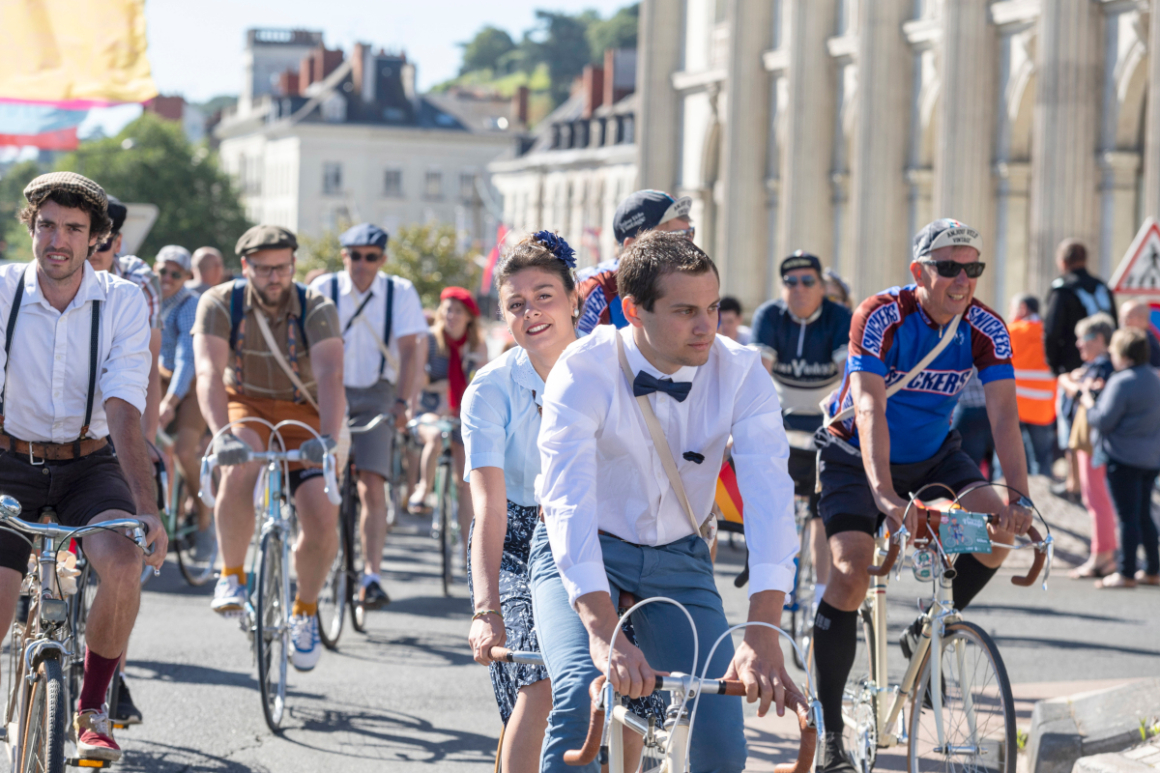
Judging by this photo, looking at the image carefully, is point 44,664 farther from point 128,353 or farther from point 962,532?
point 962,532

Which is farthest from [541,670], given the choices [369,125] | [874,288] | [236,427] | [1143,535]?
[369,125]

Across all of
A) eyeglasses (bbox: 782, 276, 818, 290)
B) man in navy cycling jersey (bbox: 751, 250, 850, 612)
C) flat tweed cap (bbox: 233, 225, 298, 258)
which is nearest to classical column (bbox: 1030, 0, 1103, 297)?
man in navy cycling jersey (bbox: 751, 250, 850, 612)

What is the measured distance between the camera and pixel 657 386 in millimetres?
4137

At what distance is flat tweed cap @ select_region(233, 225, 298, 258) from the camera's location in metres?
7.93

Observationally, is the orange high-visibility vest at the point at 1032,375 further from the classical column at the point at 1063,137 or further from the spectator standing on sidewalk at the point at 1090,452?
the classical column at the point at 1063,137

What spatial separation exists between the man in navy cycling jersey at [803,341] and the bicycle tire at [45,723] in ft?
16.8

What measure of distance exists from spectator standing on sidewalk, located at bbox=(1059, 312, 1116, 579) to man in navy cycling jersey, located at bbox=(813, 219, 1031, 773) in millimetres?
7501

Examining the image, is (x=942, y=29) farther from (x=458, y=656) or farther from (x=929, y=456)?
(x=929, y=456)

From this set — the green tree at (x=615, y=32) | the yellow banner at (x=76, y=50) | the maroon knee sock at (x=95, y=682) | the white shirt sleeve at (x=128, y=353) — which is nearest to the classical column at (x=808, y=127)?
the yellow banner at (x=76, y=50)

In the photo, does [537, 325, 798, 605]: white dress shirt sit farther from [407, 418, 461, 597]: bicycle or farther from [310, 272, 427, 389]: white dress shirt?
[407, 418, 461, 597]: bicycle

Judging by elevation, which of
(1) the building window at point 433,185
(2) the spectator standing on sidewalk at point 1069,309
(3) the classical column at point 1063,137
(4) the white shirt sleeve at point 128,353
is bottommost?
(4) the white shirt sleeve at point 128,353

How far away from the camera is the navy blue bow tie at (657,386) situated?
414 cm

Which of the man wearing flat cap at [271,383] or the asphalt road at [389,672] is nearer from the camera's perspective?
the asphalt road at [389,672]

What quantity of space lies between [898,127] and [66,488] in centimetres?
2943
